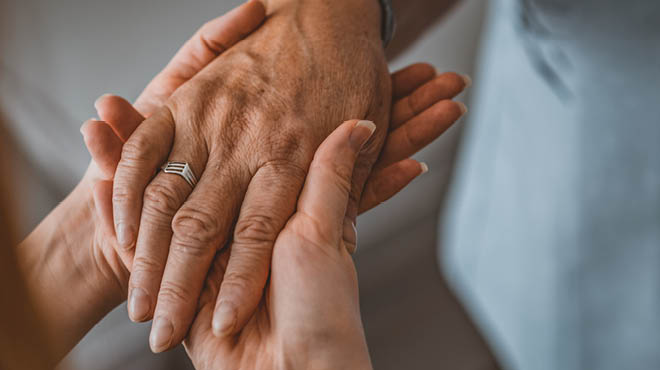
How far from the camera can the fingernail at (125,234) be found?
2.20 feet

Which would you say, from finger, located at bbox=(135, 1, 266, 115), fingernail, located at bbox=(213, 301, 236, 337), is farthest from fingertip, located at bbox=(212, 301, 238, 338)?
finger, located at bbox=(135, 1, 266, 115)

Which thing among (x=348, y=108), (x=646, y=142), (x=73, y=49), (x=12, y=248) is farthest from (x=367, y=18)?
(x=12, y=248)

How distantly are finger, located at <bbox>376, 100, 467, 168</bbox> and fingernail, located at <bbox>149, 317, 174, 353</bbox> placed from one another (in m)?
0.46

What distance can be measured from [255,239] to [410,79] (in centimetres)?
51

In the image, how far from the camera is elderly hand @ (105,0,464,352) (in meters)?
0.63

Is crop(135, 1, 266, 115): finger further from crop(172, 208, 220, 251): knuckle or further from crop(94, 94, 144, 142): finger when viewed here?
crop(172, 208, 220, 251): knuckle

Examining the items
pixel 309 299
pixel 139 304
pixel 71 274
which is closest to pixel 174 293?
pixel 139 304

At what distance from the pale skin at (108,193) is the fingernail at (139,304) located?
96mm

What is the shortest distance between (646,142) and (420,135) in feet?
1.48

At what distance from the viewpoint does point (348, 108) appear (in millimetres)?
824

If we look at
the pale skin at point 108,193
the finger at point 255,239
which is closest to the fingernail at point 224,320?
the finger at point 255,239

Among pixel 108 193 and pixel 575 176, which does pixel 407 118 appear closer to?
pixel 575 176

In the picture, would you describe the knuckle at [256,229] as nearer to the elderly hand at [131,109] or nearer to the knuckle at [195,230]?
the knuckle at [195,230]

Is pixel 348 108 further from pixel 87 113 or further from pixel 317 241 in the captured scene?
pixel 87 113
